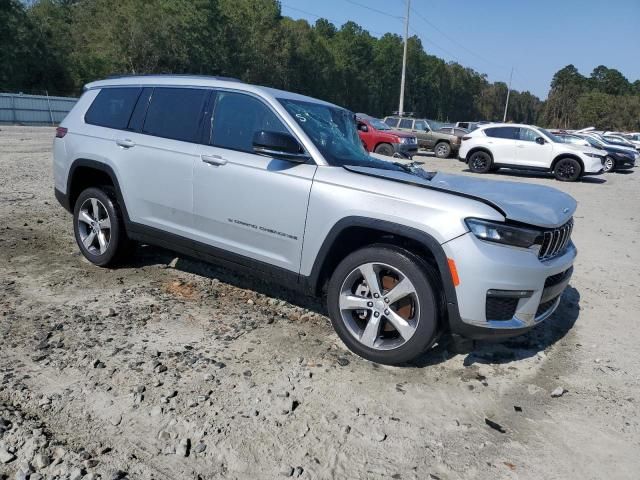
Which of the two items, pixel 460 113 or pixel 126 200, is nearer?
pixel 126 200

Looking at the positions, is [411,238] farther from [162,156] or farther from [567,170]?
[567,170]

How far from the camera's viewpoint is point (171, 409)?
289 cm

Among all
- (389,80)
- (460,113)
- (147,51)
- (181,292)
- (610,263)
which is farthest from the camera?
(460,113)

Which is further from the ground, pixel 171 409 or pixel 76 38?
pixel 76 38

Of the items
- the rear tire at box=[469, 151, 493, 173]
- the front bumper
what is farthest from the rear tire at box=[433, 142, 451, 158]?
the front bumper

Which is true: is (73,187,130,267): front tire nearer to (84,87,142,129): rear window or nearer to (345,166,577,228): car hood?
(84,87,142,129): rear window

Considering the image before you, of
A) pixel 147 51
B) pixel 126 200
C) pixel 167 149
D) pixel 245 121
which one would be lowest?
pixel 126 200

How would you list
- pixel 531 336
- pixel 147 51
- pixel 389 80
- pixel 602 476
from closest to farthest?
pixel 602 476
pixel 531 336
pixel 147 51
pixel 389 80

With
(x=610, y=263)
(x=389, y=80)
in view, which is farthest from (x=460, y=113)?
(x=610, y=263)

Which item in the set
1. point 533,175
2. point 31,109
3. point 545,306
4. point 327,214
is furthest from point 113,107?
point 31,109

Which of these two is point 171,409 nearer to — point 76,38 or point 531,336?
point 531,336

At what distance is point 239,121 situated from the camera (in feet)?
13.3

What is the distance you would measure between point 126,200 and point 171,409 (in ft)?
7.79

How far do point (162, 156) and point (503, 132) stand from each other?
51.7 ft
